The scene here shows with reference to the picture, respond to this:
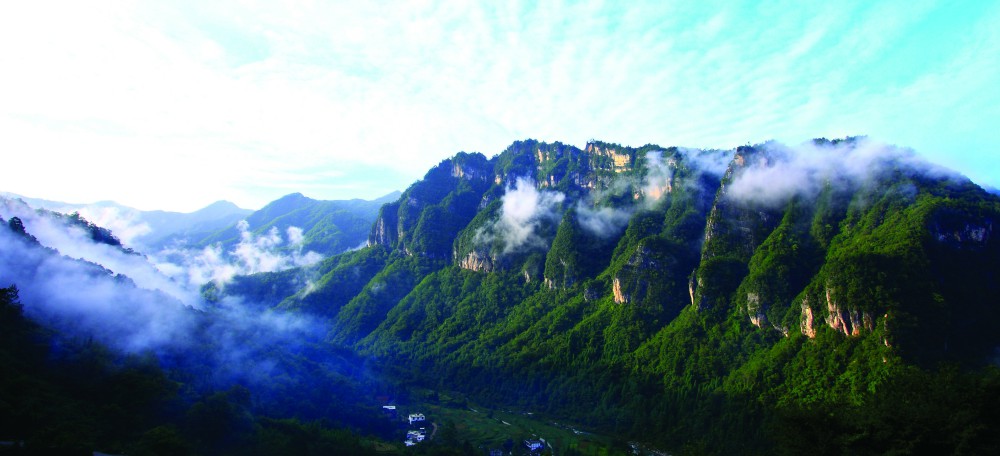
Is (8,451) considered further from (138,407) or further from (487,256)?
(487,256)

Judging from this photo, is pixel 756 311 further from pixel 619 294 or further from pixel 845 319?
pixel 619 294

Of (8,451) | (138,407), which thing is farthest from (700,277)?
(8,451)

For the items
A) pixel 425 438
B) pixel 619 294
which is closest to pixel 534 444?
pixel 425 438

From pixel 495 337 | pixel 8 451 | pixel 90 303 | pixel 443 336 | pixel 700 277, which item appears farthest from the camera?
pixel 443 336

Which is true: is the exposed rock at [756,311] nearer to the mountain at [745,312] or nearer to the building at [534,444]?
the mountain at [745,312]

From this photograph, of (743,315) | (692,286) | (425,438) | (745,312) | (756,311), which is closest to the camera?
(425,438)

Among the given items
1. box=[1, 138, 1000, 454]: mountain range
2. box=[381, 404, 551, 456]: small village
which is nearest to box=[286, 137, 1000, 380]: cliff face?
box=[1, 138, 1000, 454]: mountain range

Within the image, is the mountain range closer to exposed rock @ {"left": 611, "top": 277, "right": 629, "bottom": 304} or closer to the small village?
exposed rock @ {"left": 611, "top": 277, "right": 629, "bottom": 304}
